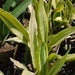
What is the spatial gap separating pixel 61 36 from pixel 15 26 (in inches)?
8.9

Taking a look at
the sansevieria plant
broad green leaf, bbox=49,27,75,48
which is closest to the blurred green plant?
the sansevieria plant

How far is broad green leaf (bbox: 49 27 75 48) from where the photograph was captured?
0.98 m

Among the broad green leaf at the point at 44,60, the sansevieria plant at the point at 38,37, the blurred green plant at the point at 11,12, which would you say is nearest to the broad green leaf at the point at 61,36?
the sansevieria plant at the point at 38,37

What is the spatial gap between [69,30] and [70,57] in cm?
13

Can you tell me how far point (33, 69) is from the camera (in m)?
1.03

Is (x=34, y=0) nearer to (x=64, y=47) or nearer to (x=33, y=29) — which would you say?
(x=33, y=29)

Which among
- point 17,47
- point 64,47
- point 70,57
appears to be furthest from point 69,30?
point 17,47

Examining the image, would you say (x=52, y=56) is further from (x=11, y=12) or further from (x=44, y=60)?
(x=11, y=12)

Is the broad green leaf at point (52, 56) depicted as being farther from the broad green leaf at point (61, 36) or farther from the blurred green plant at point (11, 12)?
the blurred green plant at point (11, 12)

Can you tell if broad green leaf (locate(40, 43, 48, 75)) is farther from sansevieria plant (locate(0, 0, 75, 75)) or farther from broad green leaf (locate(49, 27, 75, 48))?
broad green leaf (locate(49, 27, 75, 48))

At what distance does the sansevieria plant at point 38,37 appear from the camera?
917 mm

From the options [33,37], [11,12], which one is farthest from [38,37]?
[11,12]

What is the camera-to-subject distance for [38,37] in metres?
1.02

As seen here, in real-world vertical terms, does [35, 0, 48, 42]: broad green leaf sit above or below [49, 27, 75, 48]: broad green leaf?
above
